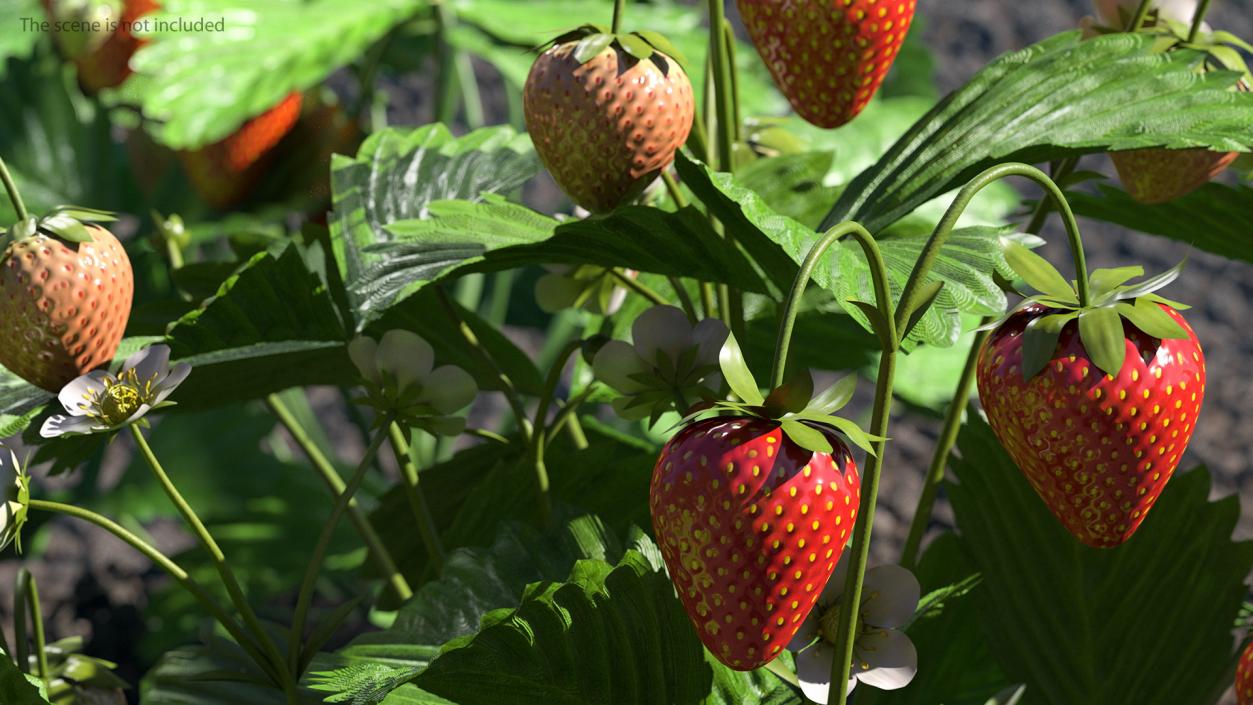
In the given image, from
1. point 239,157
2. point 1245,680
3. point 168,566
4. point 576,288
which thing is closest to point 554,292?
point 576,288

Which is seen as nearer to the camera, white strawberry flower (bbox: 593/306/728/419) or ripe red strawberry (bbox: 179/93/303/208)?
white strawberry flower (bbox: 593/306/728/419)

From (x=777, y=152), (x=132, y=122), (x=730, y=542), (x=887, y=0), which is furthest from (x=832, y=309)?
(x=132, y=122)

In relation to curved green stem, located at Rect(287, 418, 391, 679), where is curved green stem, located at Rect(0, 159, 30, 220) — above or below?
above

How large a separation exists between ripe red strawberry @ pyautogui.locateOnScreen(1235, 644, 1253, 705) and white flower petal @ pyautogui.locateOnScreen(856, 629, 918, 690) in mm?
126

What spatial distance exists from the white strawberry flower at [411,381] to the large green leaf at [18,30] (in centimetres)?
81

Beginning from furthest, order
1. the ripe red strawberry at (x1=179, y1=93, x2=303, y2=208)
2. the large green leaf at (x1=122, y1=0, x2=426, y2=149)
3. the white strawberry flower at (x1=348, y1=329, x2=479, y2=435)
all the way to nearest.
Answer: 1. the ripe red strawberry at (x1=179, y1=93, x2=303, y2=208)
2. the large green leaf at (x1=122, y1=0, x2=426, y2=149)
3. the white strawberry flower at (x1=348, y1=329, x2=479, y2=435)

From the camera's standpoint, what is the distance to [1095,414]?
397mm

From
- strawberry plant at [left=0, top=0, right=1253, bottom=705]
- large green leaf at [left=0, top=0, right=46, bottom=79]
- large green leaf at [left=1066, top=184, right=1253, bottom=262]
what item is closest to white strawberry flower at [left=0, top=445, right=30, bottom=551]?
strawberry plant at [left=0, top=0, right=1253, bottom=705]

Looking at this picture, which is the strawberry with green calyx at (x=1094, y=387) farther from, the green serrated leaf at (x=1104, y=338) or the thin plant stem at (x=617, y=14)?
the thin plant stem at (x=617, y=14)

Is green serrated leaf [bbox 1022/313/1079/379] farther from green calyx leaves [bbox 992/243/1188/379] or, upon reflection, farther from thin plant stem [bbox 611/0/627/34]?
thin plant stem [bbox 611/0/627/34]

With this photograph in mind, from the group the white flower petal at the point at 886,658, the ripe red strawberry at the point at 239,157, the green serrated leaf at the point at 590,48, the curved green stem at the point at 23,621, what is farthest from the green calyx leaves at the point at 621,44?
the ripe red strawberry at the point at 239,157

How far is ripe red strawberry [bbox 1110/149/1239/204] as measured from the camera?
54 cm

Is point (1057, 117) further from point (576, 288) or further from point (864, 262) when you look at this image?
point (576, 288)

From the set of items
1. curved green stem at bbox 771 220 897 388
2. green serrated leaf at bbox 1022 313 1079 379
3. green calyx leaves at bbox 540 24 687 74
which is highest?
green calyx leaves at bbox 540 24 687 74
